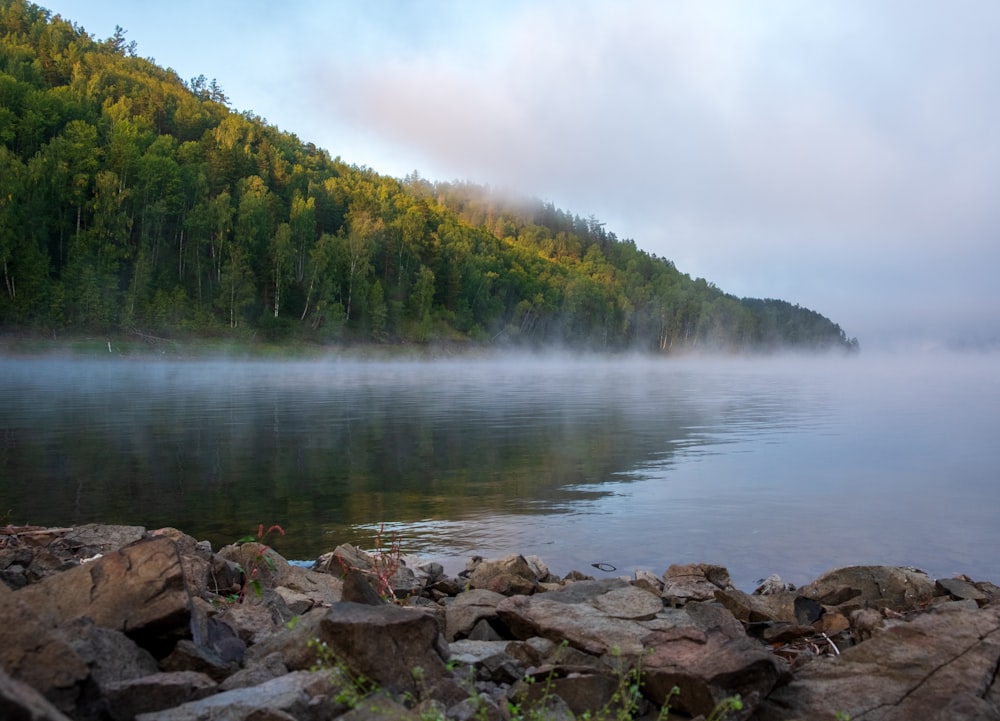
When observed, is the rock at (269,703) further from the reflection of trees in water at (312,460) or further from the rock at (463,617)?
the reflection of trees in water at (312,460)

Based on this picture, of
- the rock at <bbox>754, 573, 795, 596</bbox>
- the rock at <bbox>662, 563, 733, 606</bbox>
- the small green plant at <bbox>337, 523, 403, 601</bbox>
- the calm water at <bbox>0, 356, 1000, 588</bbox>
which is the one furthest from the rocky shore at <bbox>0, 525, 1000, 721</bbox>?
the calm water at <bbox>0, 356, 1000, 588</bbox>

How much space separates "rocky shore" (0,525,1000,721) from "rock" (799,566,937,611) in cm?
146

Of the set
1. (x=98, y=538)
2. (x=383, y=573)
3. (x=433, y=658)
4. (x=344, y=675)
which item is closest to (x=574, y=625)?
(x=433, y=658)

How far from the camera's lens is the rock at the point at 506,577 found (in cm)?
794

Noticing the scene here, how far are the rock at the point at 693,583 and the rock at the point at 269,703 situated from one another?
13.8 feet

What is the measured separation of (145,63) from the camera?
188 m

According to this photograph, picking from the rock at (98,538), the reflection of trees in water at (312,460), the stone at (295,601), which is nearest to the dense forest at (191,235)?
the reflection of trees in water at (312,460)

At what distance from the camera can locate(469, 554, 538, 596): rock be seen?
7938mm

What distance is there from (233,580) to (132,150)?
10910cm

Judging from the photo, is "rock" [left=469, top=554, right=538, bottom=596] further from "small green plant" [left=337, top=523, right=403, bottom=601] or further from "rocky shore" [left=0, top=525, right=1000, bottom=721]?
"rocky shore" [left=0, top=525, right=1000, bottom=721]

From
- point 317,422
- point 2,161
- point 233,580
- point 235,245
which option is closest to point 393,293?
point 235,245

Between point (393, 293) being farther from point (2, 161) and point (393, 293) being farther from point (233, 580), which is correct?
point (233, 580)

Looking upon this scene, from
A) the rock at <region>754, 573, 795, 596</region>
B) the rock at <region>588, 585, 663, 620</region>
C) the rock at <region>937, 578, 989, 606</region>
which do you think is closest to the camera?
the rock at <region>588, 585, 663, 620</region>

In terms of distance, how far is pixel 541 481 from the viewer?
16.0m
